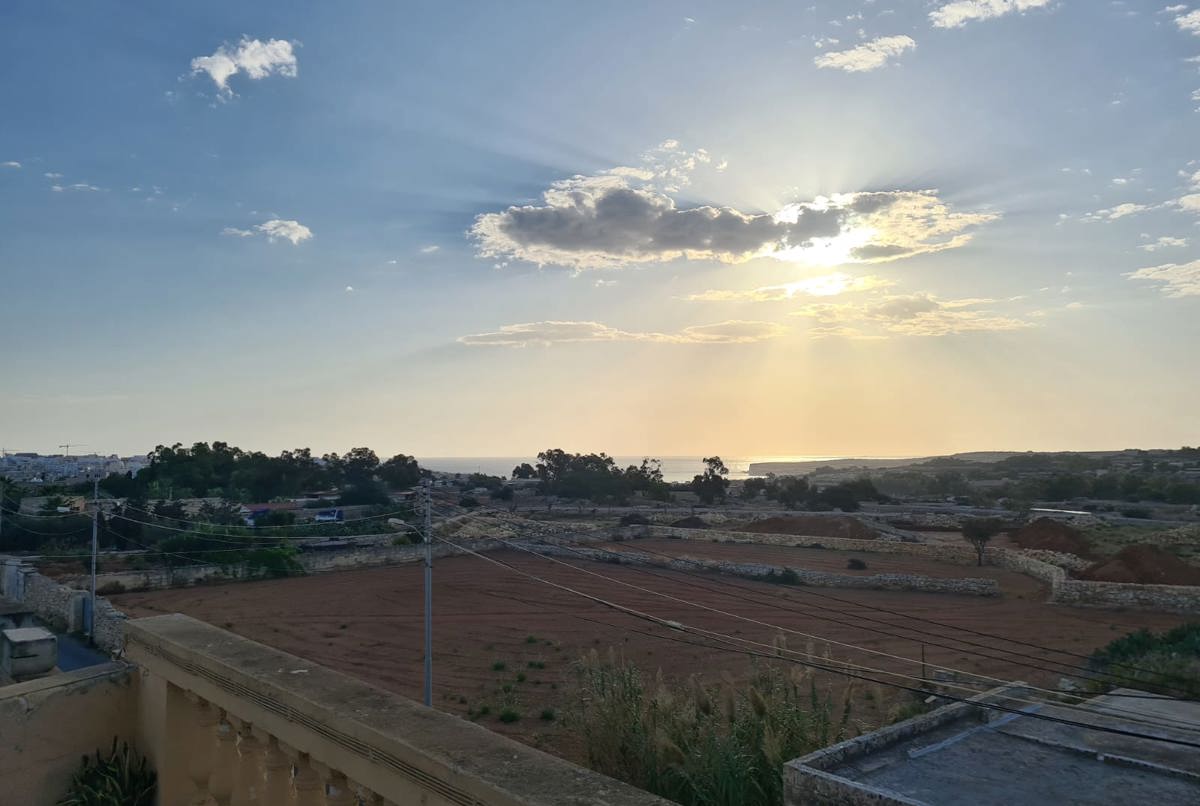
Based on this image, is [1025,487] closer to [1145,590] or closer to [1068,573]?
[1068,573]

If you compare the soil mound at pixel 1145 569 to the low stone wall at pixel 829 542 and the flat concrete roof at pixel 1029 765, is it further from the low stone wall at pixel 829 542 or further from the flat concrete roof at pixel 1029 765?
the flat concrete roof at pixel 1029 765

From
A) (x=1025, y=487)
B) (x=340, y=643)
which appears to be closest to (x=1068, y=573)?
(x=340, y=643)

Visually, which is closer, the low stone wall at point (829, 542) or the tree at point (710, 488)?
the low stone wall at point (829, 542)

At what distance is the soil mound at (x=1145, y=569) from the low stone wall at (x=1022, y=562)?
1.16 metres

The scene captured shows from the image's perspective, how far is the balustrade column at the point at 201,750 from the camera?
2828 mm

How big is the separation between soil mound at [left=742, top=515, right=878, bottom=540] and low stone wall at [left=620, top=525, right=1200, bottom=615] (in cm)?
206

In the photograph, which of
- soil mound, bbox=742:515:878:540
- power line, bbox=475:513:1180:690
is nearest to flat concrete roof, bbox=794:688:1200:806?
power line, bbox=475:513:1180:690

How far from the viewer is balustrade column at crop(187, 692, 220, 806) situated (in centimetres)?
283

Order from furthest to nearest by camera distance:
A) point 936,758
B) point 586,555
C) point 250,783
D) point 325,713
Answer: point 586,555
point 936,758
point 250,783
point 325,713

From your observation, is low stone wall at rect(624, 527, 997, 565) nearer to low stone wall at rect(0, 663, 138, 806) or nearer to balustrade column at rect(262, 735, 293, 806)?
low stone wall at rect(0, 663, 138, 806)

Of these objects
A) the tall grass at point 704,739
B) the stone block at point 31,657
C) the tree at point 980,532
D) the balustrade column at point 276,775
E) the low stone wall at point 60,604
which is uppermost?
the balustrade column at point 276,775

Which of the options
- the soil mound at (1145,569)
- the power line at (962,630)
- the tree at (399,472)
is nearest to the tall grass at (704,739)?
the power line at (962,630)

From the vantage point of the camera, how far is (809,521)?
45.7 meters

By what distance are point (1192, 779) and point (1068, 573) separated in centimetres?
2554
